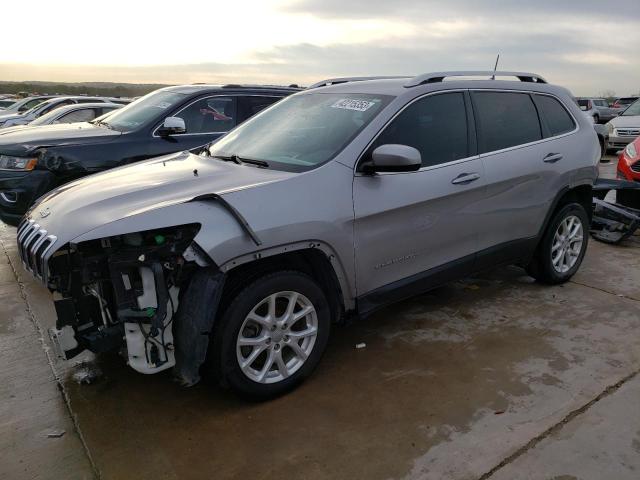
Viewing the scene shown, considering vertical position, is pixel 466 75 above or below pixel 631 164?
above

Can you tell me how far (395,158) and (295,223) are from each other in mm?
702

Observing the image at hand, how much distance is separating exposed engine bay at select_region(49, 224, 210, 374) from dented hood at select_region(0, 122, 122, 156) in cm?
338

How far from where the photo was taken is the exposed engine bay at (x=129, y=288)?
262 cm

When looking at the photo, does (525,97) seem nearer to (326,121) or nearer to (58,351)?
(326,121)

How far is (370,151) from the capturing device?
10.7 ft

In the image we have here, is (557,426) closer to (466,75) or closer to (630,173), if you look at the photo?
(466,75)

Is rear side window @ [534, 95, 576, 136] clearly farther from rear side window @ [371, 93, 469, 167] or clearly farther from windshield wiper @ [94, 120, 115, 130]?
windshield wiper @ [94, 120, 115, 130]

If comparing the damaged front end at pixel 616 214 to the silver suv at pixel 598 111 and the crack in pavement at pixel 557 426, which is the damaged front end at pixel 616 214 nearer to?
the crack in pavement at pixel 557 426

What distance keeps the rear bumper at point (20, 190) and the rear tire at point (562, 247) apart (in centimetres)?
474

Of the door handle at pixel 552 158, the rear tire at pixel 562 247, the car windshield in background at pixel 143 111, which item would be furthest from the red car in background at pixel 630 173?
the car windshield in background at pixel 143 111

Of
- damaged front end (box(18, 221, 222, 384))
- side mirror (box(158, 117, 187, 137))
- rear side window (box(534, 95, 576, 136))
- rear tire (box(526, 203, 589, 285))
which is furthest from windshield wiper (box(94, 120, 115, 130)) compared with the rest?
rear tire (box(526, 203, 589, 285))

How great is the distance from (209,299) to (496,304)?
2.72 m

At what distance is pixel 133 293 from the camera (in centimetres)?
266

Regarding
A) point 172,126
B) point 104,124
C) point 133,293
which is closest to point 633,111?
point 172,126
